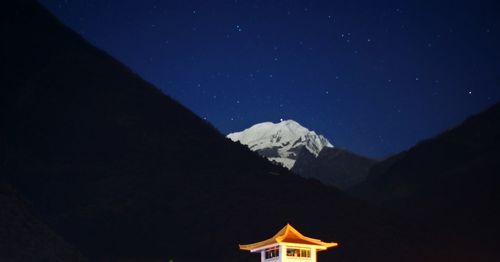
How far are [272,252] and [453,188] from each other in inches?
4271

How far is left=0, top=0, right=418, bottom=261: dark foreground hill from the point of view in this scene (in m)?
87.0

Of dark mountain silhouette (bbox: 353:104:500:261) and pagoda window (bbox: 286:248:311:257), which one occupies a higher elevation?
dark mountain silhouette (bbox: 353:104:500:261)

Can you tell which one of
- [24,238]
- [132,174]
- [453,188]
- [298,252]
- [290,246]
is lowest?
[298,252]

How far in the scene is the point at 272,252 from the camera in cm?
3650

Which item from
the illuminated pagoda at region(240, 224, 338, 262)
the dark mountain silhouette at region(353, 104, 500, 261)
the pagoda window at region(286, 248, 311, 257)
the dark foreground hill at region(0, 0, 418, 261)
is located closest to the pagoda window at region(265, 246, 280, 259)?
the illuminated pagoda at region(240, 224, 338, 262)

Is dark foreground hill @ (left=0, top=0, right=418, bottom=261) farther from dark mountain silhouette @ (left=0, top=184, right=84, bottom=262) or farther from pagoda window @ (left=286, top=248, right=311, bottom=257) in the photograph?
pagoda window @ (left=286, top=248, right=311, bottom=257)

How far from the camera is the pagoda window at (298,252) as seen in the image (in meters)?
35.3

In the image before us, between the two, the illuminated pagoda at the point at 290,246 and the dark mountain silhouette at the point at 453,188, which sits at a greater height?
the dark mountain silhouette at the point at 453,188

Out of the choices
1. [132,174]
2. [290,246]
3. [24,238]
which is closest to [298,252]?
[290,246]

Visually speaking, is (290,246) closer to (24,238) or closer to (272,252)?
(272,252)

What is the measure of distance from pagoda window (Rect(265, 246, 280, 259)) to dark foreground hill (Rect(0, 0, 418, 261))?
136 feet

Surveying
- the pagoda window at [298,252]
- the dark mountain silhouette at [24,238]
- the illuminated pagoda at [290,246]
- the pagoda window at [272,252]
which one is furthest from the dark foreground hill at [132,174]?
the pagoda window at [298,252]

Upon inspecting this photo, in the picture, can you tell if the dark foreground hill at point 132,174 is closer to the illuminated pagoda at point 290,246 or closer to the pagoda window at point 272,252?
the pagoda window at point 272,252

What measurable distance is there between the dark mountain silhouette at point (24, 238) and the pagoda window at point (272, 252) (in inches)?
1373
